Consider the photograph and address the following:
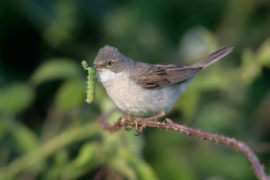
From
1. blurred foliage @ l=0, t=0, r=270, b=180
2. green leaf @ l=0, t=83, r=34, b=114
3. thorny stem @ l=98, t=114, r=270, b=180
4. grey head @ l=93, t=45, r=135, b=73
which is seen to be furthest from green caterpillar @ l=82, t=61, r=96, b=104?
green leaf @ l=0, t=83, r=34, b=114

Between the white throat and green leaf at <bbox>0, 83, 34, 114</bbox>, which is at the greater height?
the white throat

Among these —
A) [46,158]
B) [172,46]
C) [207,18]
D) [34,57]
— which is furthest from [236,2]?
[46,158]

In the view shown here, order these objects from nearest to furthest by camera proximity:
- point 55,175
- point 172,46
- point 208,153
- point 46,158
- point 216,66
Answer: point 55,175 → point 46,158 → point 216,66 → point 208,153 → point 172,46

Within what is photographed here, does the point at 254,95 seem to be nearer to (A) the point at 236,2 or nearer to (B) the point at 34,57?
(A) the point at 236,2

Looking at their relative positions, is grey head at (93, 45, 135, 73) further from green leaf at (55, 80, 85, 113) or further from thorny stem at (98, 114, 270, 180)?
thorny stem at (98, 114, 270, 180)

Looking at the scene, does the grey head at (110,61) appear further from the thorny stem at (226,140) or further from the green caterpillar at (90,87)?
the thorny stem at (226,140)

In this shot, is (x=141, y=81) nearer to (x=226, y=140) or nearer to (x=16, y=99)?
(x=16, y=99)
